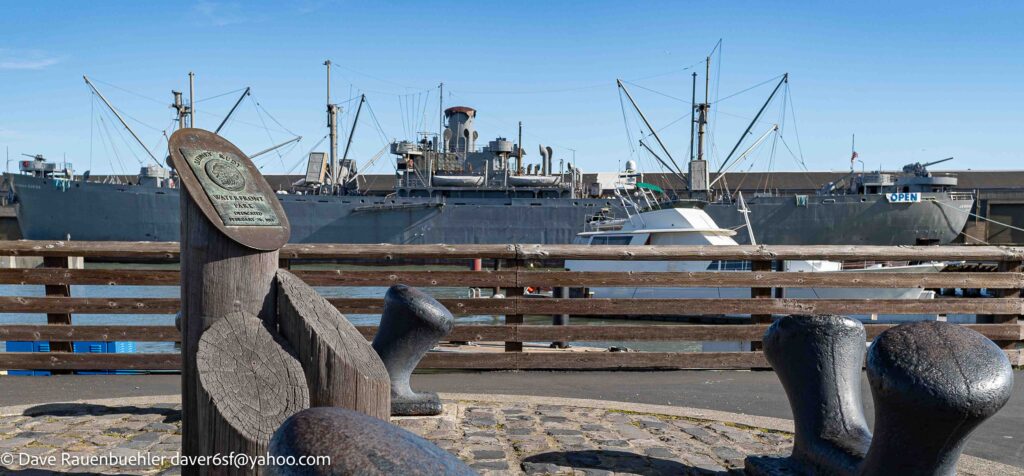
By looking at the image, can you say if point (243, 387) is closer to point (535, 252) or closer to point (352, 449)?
point (352, 449)

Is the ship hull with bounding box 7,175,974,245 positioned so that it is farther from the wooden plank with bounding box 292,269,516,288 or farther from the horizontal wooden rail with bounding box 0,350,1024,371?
the wooden plank with bounding box 292,269,516,288

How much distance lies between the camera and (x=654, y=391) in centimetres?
634

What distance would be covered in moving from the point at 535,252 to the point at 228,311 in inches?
159

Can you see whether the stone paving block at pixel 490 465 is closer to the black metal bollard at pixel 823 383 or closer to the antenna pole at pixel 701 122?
the black metal bollard at pixel 823 383

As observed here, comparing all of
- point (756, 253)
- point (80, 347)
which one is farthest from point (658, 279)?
point (80, 347)

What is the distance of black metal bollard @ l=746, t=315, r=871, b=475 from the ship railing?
3.26 metres

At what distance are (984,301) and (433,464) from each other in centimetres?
739

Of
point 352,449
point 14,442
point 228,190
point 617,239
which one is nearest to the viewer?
point 352,449

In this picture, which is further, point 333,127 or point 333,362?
point 333,127

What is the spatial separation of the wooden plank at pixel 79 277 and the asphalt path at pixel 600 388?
857 millimetres

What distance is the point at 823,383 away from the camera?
3596 mm

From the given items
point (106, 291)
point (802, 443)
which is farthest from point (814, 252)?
point (106, 291)

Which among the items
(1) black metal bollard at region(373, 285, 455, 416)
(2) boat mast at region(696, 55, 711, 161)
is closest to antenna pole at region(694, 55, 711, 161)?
(2) boat mast at region(696, 55, 711, 161)

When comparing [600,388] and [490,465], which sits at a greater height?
[490,465]
